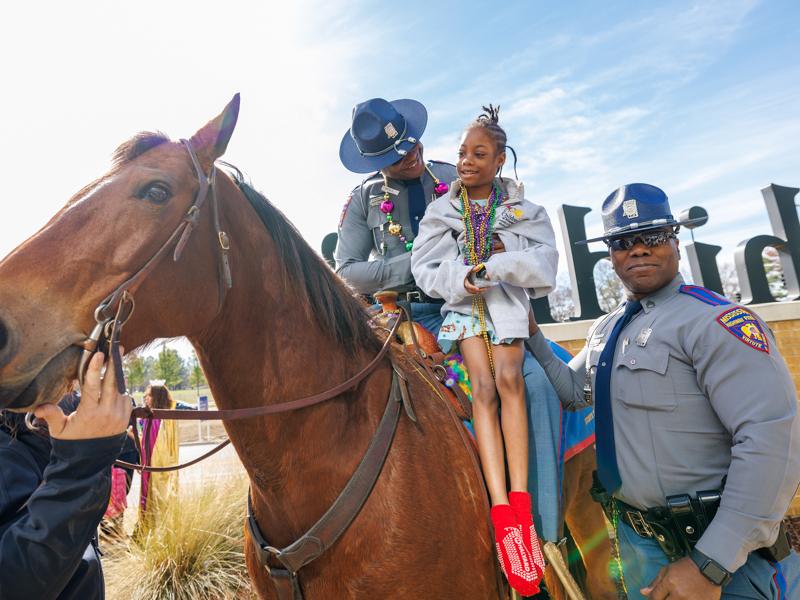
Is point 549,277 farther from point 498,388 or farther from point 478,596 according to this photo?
point 478,596

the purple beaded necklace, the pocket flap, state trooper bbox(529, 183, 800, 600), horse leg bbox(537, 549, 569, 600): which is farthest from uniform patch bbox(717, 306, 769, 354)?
horse leg bbox(537, 549, 569, 600)

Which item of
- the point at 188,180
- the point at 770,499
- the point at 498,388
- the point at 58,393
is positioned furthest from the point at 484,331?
the point at 58,393

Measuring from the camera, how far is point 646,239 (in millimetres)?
2344

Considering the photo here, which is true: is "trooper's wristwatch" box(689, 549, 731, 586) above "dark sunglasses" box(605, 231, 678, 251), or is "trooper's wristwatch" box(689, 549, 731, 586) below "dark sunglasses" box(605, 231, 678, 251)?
below

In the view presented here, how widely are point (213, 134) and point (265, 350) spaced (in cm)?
82

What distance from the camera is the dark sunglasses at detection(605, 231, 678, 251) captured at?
7.62ft

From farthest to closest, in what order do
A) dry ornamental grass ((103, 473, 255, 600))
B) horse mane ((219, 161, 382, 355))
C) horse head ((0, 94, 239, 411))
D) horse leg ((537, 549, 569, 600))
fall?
dry ornamental grass ((103, 473, 255, 600)) < horse leg ((537, 549, 569, 600)) < horse mane ((219, 161, 382, 355)) < horse head ((0, 94, 239, 411))

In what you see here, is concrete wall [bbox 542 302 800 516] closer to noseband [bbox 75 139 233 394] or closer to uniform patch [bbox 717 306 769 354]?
uniform patch [bbox 717 306 769 354]

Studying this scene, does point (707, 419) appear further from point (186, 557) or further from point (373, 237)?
point (186, 557)

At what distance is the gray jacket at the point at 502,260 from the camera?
2.46 m

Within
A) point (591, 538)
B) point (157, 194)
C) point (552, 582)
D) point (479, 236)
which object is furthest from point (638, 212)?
point (591, 538)

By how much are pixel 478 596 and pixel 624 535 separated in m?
0.86

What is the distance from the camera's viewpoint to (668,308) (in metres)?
2.22

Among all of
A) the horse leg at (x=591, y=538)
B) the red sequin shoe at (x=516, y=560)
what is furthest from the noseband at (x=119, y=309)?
the horse leg at (x=591, y=538)
